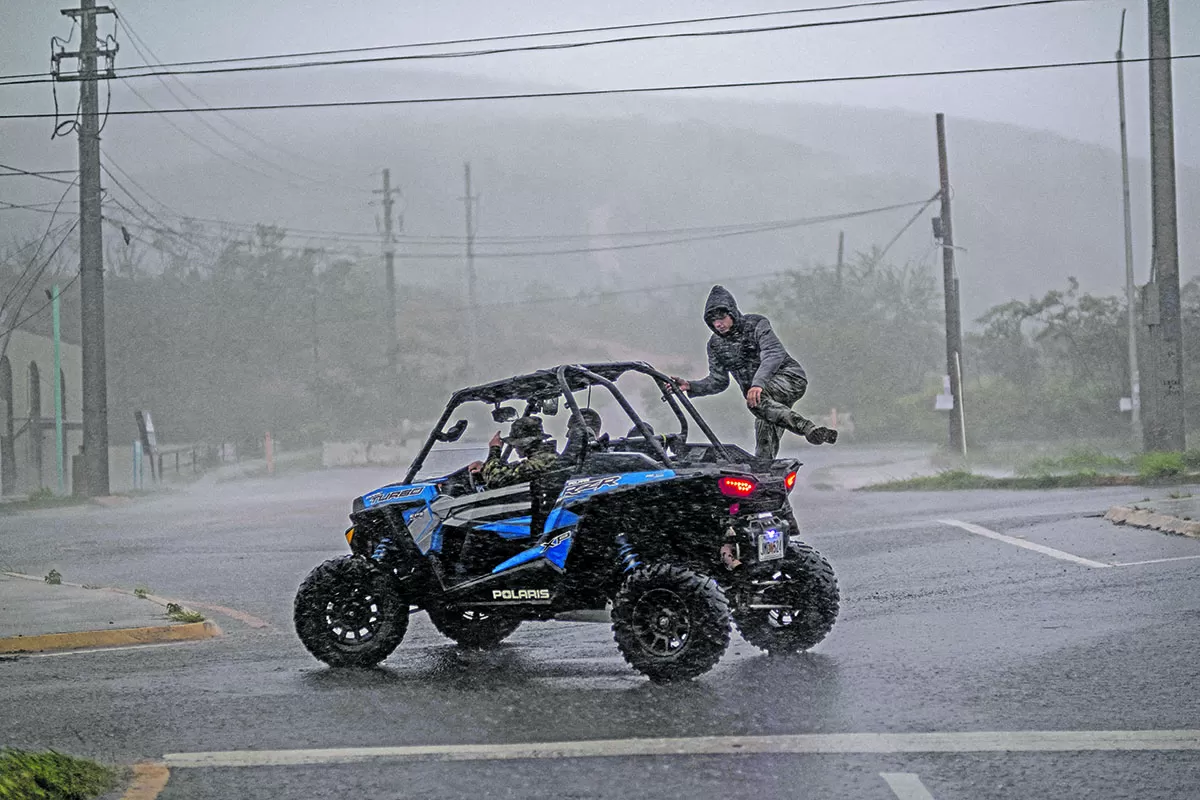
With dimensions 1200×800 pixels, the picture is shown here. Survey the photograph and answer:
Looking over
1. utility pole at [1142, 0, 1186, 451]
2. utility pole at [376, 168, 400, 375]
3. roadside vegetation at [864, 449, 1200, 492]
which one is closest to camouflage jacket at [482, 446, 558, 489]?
roadside vegetation at [864, 449, 1200, 492]

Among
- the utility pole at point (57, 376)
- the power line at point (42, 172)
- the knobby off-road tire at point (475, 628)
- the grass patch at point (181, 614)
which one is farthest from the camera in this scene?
the utility pole at point (57, 376)

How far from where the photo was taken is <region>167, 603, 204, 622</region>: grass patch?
11461mm

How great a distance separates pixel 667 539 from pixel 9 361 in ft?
114

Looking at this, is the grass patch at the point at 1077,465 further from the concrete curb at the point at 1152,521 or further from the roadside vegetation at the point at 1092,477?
the concrete curb at the point at 1152,521

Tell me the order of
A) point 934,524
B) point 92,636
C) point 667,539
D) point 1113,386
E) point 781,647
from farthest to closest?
point 1113,386 → point 934,524 → point 92,636 → point 781,647 → point 667,539

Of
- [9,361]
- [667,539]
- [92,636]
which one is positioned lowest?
[92,636]

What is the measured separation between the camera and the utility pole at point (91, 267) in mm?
32875

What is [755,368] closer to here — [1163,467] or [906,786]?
[906,786]

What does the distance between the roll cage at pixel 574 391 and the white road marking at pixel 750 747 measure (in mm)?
2190

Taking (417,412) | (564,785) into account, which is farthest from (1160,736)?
(417,412)

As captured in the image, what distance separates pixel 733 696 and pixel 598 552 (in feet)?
4.13

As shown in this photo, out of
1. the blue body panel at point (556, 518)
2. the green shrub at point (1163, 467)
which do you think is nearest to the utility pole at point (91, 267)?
the green shrub at point (1163, 467)

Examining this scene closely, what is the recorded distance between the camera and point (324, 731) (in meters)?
7.17

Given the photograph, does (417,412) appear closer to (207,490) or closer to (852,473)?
(207,490)
